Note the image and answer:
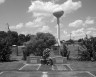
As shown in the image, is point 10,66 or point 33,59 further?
point 33,59

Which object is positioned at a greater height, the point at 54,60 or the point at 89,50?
the point at 89,50

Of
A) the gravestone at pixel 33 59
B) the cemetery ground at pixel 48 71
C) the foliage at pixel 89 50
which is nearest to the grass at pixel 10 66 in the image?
the cemetery ground at pixel 48 71

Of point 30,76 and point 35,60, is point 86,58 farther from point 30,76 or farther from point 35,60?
point 30,76

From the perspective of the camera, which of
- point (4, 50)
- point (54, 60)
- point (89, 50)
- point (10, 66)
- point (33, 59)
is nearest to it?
point (10, 66)

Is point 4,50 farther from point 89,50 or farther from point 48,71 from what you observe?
point 89,50

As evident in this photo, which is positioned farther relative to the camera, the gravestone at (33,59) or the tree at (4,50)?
the tree at (4,50)

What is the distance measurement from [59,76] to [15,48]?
33.0 m

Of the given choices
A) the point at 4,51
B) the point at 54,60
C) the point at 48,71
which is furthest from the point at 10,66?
the point at 4,51

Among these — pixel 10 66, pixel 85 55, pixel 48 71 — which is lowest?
pixel 48 71

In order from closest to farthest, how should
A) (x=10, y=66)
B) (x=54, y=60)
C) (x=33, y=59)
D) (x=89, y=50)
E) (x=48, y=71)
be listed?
(x=48, y=71) < (x=10, y=66) < (x=54, y=60) < (x=33, y=59) < (x=89, y=50)

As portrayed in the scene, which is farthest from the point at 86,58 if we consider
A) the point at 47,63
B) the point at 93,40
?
the point at 47,63

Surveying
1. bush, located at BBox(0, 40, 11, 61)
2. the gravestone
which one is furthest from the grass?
bush, located at BBox(0, 40, 11, 61)

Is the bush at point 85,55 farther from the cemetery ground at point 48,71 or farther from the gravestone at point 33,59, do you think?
the gravestone at point 33,59

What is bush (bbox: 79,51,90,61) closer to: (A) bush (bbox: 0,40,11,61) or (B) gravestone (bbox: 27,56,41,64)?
(B) gravestone (bbox: 27,56,41,64)
